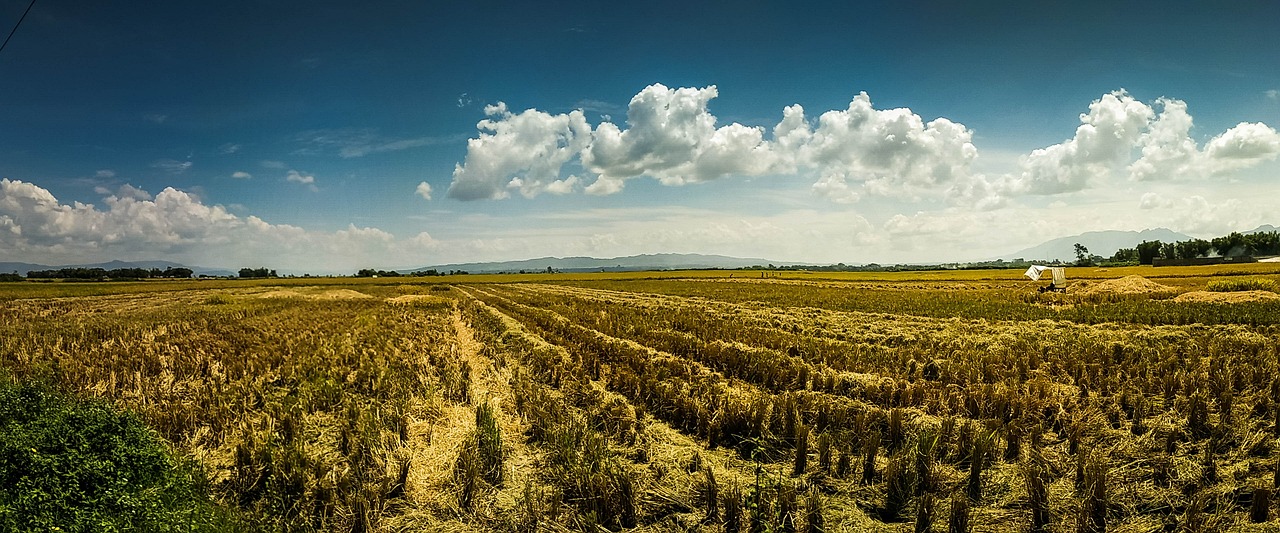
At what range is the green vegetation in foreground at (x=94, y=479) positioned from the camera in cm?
348

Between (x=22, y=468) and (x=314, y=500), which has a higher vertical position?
(x=22, y=468)

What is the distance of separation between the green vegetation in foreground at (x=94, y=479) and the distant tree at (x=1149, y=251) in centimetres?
14120

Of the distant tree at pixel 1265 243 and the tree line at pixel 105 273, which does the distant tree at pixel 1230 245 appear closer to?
the distant tree at pixel 1265 243

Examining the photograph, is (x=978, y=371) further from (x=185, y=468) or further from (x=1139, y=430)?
(x=185, y=468)

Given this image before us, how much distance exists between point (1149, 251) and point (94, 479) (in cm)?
14358

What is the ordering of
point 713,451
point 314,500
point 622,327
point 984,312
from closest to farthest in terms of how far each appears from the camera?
point 314,500, point 713,451, point 622,327, point 984,312

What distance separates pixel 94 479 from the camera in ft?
13.7

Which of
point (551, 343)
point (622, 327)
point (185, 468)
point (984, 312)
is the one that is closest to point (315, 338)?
point (551, 343)

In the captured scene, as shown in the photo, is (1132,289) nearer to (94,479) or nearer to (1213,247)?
(94,479)

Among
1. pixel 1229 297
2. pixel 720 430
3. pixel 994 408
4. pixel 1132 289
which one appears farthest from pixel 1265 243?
pixel 720 430

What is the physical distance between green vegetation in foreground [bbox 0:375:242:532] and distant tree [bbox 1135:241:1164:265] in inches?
5559

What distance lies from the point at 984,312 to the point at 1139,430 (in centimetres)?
1749

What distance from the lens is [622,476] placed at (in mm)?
4965

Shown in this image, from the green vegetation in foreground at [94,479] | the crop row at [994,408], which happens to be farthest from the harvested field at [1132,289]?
the green vegetation in foreground at [94,479]
